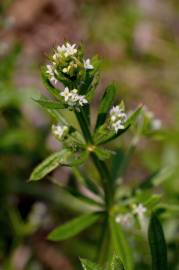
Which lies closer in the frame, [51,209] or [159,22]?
[51,209]

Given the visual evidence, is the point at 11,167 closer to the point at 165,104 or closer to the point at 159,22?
the point at 165,104

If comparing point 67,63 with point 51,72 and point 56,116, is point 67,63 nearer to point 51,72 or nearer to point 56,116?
point 51,72

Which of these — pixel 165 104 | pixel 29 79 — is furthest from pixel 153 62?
pixel 29 79

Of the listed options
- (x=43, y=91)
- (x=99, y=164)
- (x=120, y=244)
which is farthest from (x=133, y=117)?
(x=43, y=91)

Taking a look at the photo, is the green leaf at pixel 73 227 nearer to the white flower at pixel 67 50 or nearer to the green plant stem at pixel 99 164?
the green plant stem at pixel 99 164

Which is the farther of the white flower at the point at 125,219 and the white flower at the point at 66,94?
the white flower at the point at 125,219

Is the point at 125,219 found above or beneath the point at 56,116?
beneath

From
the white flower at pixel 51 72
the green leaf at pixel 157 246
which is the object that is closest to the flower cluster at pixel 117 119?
the white flower at pixel 51 72
